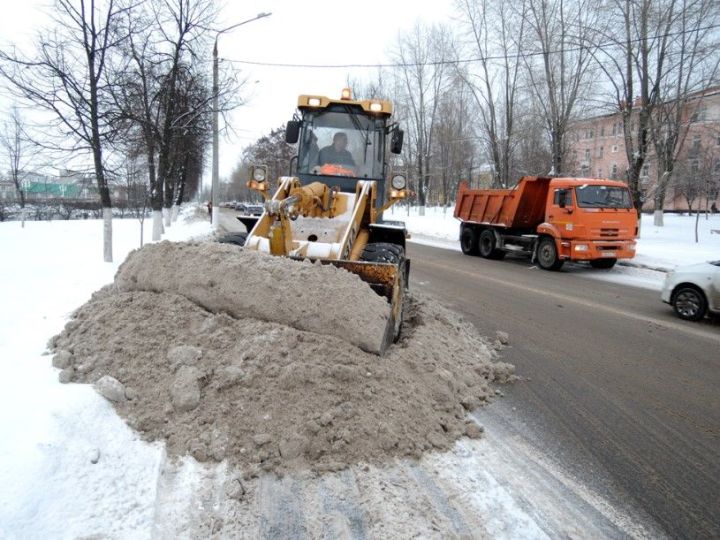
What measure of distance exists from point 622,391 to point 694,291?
4.37 meters

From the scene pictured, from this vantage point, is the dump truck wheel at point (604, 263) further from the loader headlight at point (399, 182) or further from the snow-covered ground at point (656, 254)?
the loader headlight at point (399, 182)

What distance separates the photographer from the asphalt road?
11.2ft

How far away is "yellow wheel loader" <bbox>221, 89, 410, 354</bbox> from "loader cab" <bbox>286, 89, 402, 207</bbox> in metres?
0.01

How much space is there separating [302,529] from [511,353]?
398 cm

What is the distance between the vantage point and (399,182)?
7.43 meters

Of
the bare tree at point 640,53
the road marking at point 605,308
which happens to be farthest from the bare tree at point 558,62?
the road marking at point 605,308

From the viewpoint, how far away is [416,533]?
2.81 m

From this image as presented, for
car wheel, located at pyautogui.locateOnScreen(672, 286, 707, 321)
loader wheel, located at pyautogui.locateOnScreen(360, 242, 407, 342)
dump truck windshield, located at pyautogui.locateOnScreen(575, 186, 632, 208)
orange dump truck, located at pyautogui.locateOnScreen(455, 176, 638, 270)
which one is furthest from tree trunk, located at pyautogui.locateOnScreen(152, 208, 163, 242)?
car wheel, located at pyautogui.locateOnScreen(672, 286, 707, 321)

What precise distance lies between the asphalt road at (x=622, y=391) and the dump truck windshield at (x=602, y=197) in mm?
4107

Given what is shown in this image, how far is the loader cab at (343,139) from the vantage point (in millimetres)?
7887

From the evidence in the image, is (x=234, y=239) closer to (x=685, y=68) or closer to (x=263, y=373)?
(x=263, y=373)

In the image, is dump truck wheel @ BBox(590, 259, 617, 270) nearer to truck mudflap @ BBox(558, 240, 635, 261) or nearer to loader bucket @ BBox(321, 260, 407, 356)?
truck mudflap @ BBox(558, 240, 635, 261)

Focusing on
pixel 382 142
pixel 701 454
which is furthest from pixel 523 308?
pixel 701 454

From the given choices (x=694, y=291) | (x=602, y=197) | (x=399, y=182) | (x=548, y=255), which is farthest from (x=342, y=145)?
(x=602, y=197)
